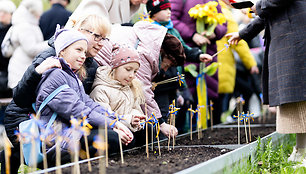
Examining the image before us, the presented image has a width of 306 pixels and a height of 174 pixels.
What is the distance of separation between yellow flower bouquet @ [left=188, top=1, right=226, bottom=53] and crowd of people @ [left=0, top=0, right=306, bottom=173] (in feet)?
2.24

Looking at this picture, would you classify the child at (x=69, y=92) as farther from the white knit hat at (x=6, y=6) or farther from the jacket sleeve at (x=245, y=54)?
the jacket sleeve at (x=245, y=54)

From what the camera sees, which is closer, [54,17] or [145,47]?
[145,47]

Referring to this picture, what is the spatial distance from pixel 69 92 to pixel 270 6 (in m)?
1.70

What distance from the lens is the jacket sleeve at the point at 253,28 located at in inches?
155

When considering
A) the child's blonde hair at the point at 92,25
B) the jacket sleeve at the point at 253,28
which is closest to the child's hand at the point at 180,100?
the jacket sleeve at the point at 253,28

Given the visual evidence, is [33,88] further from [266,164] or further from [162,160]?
[266,164]

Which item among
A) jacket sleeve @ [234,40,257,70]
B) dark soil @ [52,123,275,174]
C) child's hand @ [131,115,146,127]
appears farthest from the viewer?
jacket sleeve @ [234,40,257,70]

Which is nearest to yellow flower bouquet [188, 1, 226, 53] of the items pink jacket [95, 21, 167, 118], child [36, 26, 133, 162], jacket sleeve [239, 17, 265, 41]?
jacket sleeve [239, 17, 265, 41]

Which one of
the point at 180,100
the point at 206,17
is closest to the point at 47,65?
the point at 180,100

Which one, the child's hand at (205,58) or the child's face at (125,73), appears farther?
the child's hand at (205,58)

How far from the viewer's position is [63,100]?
102 inches

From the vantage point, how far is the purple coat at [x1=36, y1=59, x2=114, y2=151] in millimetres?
2580

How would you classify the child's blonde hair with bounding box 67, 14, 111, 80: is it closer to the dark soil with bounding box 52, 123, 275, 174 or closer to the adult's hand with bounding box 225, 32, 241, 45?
the dark soil with bounding box 52, 123, 275, 174

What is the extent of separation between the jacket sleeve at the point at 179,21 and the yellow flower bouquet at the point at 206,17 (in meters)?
0.13
